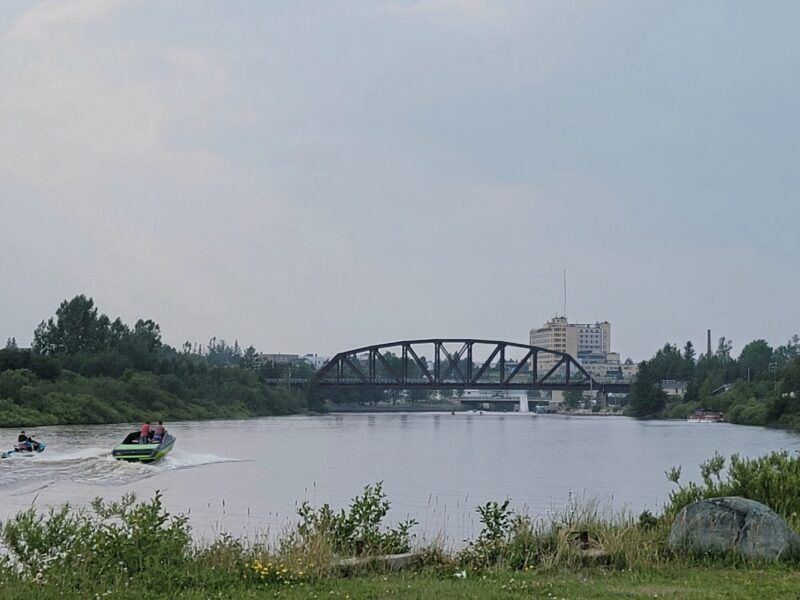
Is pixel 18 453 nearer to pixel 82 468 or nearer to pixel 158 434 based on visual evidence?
pixel 82 468

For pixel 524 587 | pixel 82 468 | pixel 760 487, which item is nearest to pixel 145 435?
pixel 82 468

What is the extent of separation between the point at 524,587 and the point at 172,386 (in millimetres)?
91007

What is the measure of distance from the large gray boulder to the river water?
3780 millimetres

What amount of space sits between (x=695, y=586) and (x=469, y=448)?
147ft

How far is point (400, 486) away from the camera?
30969 mm

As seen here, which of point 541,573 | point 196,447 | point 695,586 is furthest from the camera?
point 196,447

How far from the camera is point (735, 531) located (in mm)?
12453

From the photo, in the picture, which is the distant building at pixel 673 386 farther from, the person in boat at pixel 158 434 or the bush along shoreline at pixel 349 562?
the bush along shoreline at pixel 349 562

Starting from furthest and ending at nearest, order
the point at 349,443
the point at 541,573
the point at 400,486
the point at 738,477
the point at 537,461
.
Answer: the point at 349,443 < the point at 537,461 < the point at 400,486 < the point at 738,477 < the point at 541,573

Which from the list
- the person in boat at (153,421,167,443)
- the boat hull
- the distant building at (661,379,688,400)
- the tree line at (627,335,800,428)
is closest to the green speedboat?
the person in boat at (153,421,167,443)

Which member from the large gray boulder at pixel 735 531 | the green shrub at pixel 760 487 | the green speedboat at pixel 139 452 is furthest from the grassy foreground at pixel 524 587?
the green speedboat at pixel 139 452

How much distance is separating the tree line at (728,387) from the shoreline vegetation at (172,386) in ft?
0.57

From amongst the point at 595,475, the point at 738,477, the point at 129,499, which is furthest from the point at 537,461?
the point at 129,499

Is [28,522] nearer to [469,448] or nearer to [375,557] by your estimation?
[375,557]
